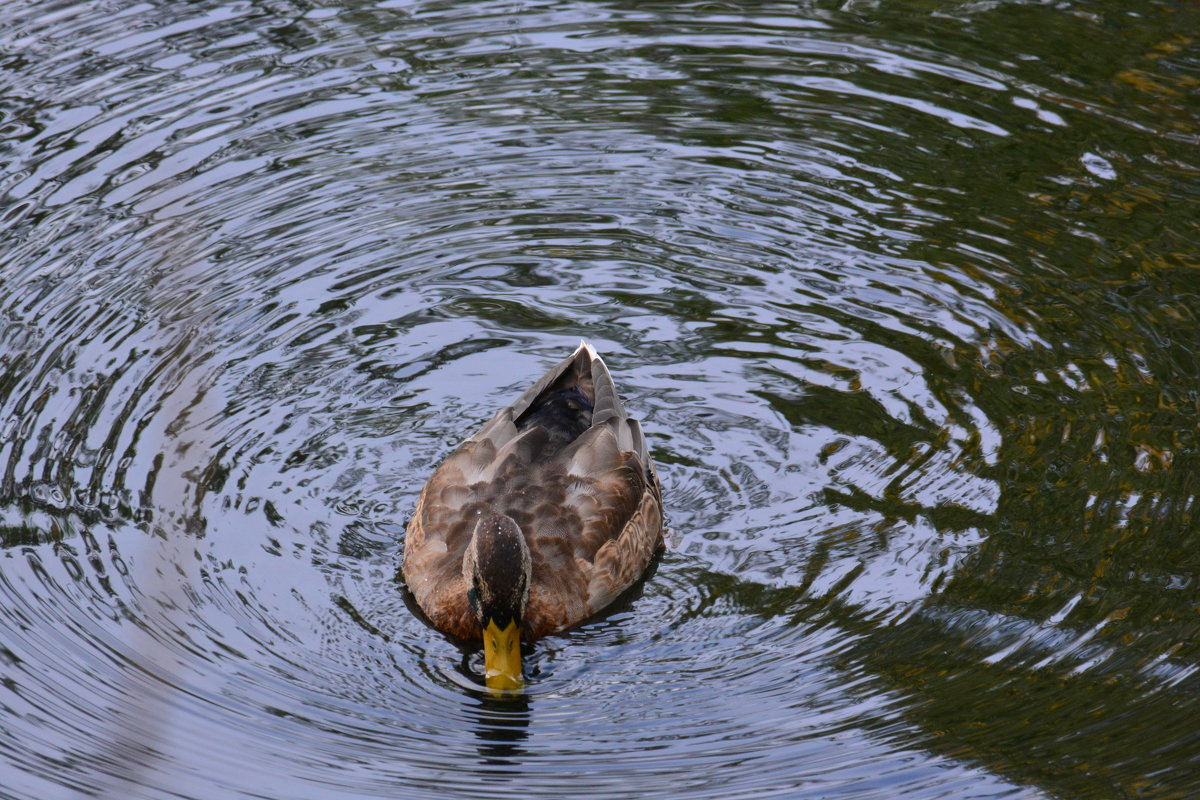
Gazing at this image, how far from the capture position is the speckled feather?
25.4ft

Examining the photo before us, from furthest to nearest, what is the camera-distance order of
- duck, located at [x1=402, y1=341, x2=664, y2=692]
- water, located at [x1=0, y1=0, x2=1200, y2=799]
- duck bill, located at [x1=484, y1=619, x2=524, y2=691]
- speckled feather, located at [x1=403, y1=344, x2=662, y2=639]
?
speckled feather, located at [x1=403, y1=344, x2=662, y2=639], duck, located at [x1=402, y1=341, x2=664, y2=692], duck bill, located at [x1=484, y1=619, x2=524, y2=691], water, located at [x1=0, y1=0, x2=1200, y2=799]

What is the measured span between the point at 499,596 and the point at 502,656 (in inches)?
11.5

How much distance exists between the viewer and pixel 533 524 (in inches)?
316

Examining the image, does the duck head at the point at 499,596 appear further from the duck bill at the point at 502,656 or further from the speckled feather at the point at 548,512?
the speckled feather at the point at 548,512

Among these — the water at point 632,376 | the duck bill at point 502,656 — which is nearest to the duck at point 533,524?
the duck bill at point 502,656

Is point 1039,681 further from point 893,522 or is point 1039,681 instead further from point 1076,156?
point 1076,156

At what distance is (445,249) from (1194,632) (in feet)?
18.7

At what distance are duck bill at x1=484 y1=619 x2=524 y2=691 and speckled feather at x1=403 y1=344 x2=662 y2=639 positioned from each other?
11.5 inches

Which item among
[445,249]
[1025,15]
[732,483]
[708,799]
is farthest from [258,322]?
[1025,15]

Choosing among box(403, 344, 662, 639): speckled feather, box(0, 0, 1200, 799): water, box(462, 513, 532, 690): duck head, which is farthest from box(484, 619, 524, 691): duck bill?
box(403, 344, 662, 639): speckled feather

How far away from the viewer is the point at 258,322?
389 inches

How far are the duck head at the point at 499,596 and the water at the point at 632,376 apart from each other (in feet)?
0.59

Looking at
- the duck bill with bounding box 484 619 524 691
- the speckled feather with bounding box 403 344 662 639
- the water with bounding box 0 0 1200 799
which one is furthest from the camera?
the speckled feather with bounding box 403 344 662 639

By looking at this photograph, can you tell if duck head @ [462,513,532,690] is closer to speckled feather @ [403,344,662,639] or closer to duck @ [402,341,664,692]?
duck @ [402,341,664,692]
